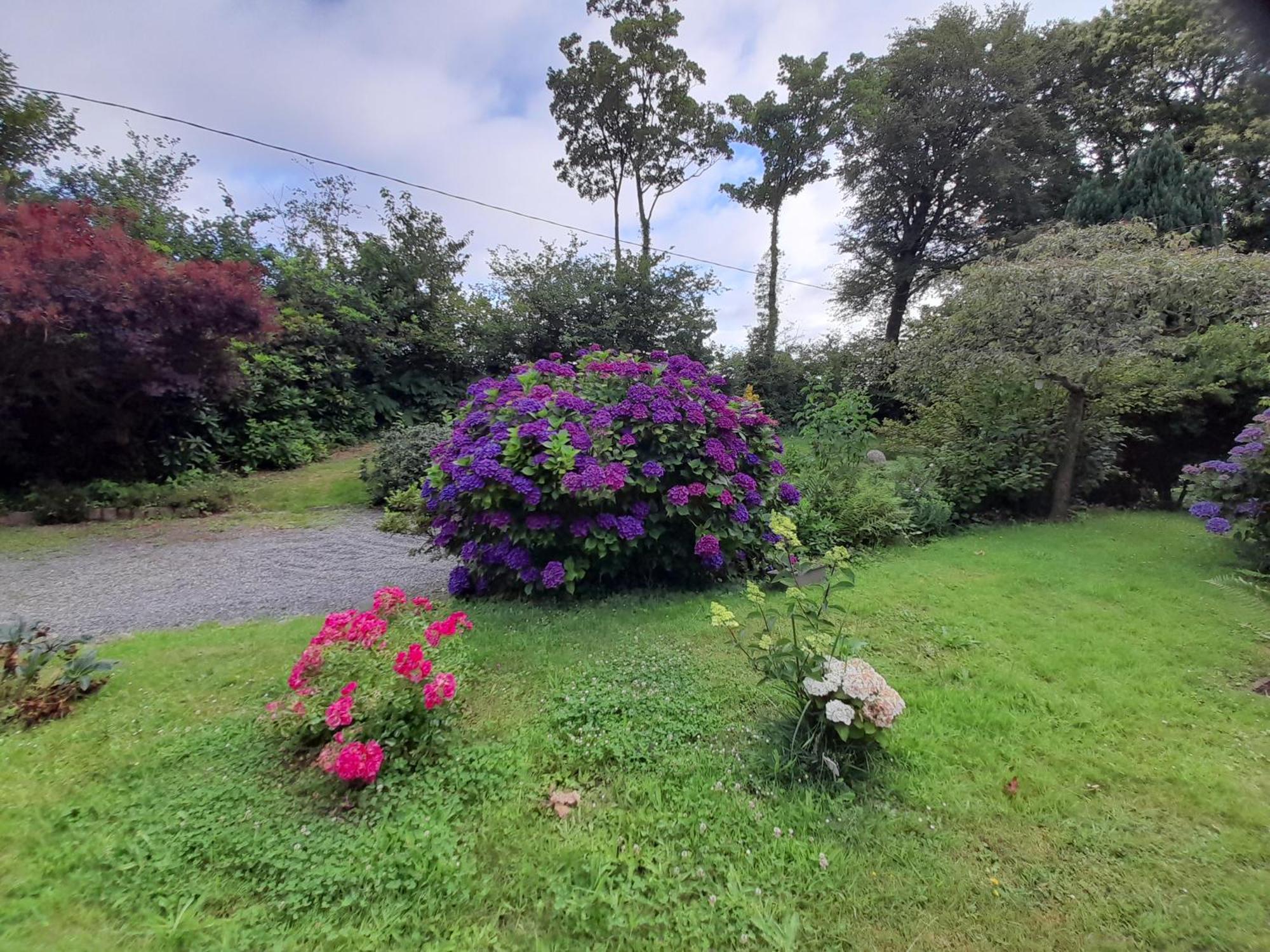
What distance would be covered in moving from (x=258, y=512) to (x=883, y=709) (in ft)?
23.6

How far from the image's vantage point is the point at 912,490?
602 cm

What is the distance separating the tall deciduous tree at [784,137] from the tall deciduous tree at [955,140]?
0.76m

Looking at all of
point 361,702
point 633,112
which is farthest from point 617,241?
point 361,702

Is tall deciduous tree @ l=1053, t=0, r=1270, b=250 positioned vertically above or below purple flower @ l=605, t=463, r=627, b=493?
above

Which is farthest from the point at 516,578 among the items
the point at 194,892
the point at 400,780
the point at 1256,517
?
the point at 1256,517

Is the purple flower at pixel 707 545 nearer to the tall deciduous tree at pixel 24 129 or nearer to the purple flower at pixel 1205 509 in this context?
the purple flower at pixel 1205 509

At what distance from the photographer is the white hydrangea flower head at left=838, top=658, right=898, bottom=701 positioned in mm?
1855

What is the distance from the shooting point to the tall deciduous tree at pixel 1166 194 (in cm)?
1013

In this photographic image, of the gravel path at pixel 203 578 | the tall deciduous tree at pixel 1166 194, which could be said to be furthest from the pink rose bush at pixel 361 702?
the tall deciduous tree at pixel 1166 194

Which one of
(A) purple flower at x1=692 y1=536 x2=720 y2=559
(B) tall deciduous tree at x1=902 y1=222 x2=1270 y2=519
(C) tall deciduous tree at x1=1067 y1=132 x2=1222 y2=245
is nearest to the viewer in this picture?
(A) purple flower at x1=692 y1=536 x2=720 y2=559

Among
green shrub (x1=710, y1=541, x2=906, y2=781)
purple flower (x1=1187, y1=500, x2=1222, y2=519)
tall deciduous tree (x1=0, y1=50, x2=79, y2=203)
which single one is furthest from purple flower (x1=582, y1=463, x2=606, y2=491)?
tall deciduous tree (x1=0, y1=50, x2=79, y2=203)

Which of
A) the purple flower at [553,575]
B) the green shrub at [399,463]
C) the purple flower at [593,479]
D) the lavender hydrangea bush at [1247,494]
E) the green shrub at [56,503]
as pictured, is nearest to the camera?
the purple flower at [593,479]

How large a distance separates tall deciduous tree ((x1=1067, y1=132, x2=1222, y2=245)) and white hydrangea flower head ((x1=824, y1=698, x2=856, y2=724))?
12.8 meters

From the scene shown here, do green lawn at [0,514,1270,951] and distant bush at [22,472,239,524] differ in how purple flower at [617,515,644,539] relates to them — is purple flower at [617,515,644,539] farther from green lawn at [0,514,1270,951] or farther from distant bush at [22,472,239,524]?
distant bush at [22,472,239,524]
